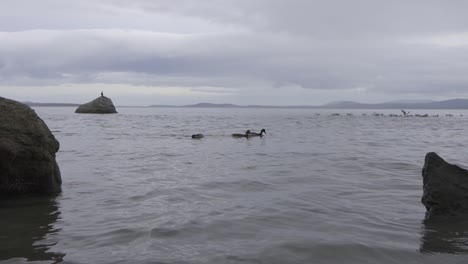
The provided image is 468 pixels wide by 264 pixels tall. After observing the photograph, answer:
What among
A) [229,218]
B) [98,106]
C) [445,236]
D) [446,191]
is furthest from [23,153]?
[98,106]

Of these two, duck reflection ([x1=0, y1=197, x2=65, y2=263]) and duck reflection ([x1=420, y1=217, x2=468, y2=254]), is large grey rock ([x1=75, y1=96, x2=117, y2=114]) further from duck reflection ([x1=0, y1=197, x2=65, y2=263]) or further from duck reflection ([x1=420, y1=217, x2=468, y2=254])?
duck reflection ([x1=420, y1=217, x2=468, y2=254])

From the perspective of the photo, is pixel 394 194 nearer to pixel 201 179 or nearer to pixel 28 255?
pixel 201 179

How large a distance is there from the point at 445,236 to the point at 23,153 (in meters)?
8.34

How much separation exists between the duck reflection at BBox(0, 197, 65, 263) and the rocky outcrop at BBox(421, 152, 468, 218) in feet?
21.6

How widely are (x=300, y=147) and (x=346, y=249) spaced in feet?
54.5

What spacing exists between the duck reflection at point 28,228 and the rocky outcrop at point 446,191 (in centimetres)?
657

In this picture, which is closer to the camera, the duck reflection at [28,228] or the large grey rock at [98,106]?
the duck reflection at [28,228]

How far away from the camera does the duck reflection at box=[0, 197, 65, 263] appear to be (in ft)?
18.9

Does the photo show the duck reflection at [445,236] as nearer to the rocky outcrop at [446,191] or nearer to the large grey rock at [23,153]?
the rocky outcrop at [446,191]

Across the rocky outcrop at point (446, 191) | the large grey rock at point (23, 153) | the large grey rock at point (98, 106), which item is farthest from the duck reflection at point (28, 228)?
the large grey rock at point (98, 106)

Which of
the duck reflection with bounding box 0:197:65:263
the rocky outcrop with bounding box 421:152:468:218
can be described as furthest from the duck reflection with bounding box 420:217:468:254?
the duck reflection with bounding box 0:197:65:263

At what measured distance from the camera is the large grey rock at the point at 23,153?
8.70 meters

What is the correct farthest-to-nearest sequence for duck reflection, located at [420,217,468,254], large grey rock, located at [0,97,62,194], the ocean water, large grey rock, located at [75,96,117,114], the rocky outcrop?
large grey rock, located at [75,96,117,114] → large grey rock, located at [0,97,62,194] → the rocky outcrop → duck reflection, located at [420,217,468,254] → the ocean water

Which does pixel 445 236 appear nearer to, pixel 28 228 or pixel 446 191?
pixel 446 191
